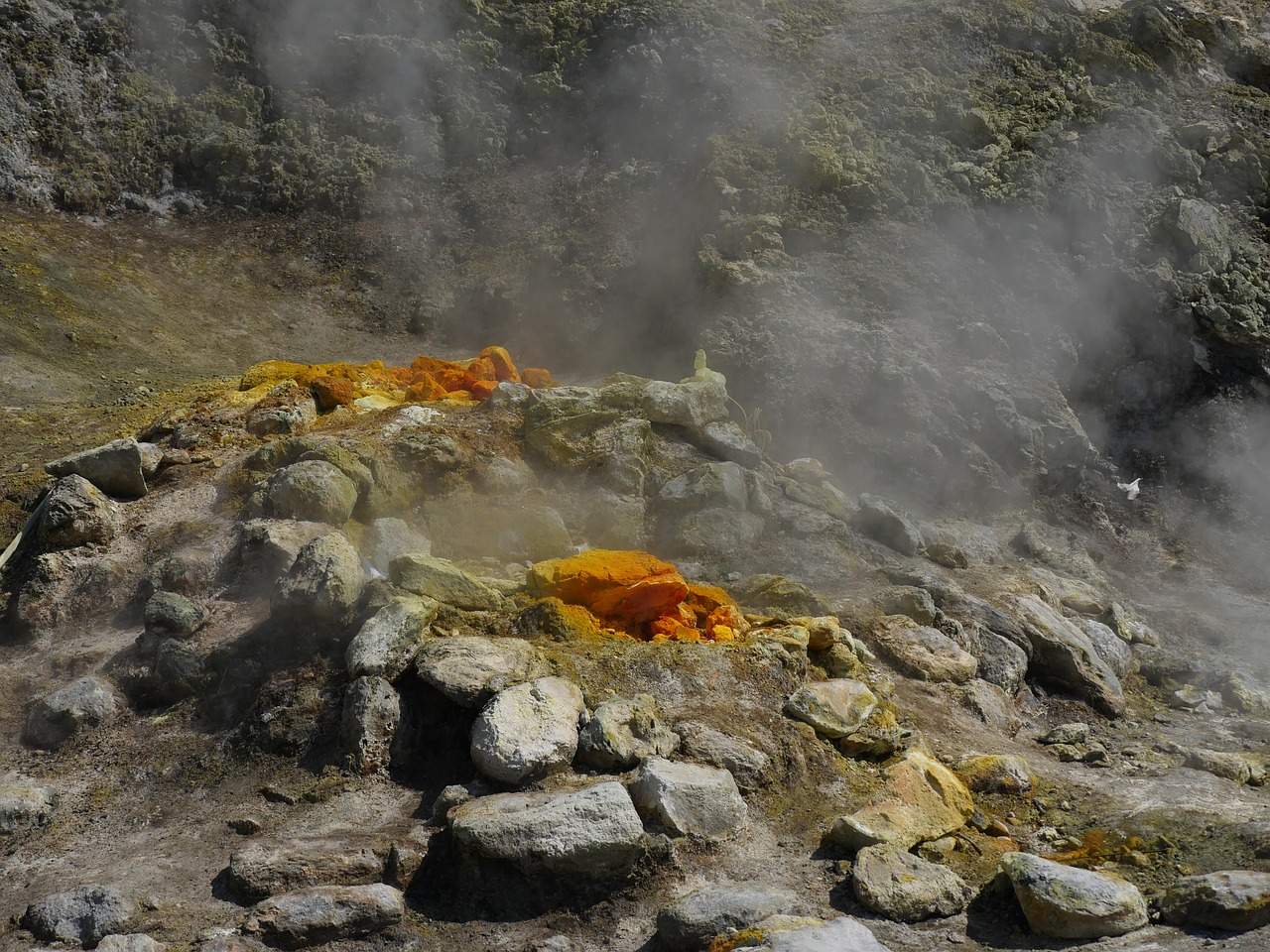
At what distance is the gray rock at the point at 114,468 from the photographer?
6.38 m

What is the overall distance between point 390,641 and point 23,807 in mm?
1675

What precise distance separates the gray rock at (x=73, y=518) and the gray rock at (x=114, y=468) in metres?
0.29

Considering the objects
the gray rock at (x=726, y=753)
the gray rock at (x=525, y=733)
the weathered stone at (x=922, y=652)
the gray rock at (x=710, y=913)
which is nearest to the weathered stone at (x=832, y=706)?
the gray rock at (x=726, y=753)

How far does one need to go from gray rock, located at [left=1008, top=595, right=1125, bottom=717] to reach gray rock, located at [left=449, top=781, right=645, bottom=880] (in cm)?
403

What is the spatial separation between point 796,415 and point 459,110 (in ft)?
24.8

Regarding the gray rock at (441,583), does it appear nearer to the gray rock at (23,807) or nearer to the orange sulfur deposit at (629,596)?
the orange sulfur deposit at (629,596)

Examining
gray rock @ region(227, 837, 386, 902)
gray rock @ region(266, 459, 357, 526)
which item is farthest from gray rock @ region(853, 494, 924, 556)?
gray rock @ region(227, 837, 386, 902)

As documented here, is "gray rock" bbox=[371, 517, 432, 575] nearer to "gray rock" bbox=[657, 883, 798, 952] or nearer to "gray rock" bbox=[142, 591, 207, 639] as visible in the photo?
"gray rock" bbox=[142, 591, 207, 639]

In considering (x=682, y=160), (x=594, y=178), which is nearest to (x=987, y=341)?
(x=682, y=160)

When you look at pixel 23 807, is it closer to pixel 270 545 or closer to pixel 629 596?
pixel 270 545

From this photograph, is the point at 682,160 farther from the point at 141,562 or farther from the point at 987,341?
the point at 141,562

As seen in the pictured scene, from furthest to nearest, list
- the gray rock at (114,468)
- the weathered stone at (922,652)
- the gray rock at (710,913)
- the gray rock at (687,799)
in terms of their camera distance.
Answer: the gray rock at (114,468) < the weathered stone at (922,652) < the gray rock at (687,799) < the gray rock at (710,913)

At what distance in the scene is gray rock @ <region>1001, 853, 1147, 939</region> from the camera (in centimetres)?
359

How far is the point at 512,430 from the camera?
749 centimetres
